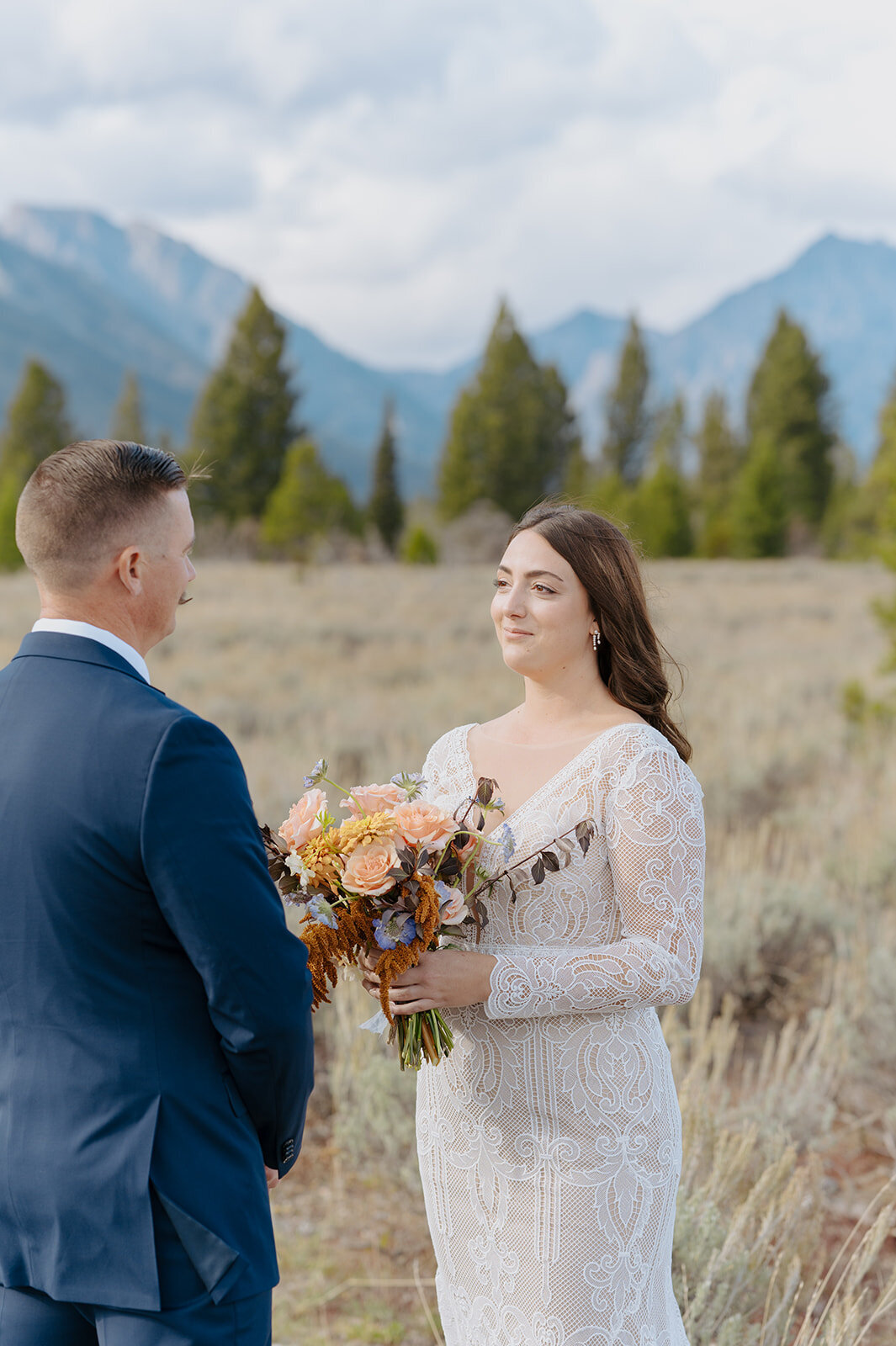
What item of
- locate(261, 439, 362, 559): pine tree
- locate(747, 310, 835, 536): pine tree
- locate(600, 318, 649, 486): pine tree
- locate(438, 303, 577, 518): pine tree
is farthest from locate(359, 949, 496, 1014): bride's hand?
locate(600, 318, 649, 486): pine tree

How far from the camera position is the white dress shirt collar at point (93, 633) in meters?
1.56

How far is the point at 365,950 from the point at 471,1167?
0.58 meters

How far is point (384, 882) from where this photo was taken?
70.8 inches

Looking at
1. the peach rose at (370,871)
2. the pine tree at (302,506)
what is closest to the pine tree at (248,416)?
the pine tree at (302,506)

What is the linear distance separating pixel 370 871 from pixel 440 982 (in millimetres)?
281

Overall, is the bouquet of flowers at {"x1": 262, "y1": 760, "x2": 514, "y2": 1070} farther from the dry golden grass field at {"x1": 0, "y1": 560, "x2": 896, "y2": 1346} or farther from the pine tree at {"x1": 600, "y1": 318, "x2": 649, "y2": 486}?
the pine tree at {"x1": 600, "y1": 318, "x2": 649, "y2": 486}

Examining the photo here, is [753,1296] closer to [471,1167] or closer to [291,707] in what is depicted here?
[471,1167]

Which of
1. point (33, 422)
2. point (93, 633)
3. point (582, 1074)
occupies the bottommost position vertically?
point (582, 1074)

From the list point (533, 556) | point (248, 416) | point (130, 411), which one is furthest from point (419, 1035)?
point (130, 411)

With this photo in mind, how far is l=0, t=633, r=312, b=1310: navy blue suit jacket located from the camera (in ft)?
4.71

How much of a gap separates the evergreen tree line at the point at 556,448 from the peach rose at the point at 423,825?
111ft

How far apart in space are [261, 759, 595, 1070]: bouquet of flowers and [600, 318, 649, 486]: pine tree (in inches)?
2072

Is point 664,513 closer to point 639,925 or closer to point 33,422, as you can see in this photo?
point 33,422

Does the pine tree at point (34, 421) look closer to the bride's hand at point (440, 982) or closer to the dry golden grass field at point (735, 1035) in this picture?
the dry golden grass field at point (735, 1035)
